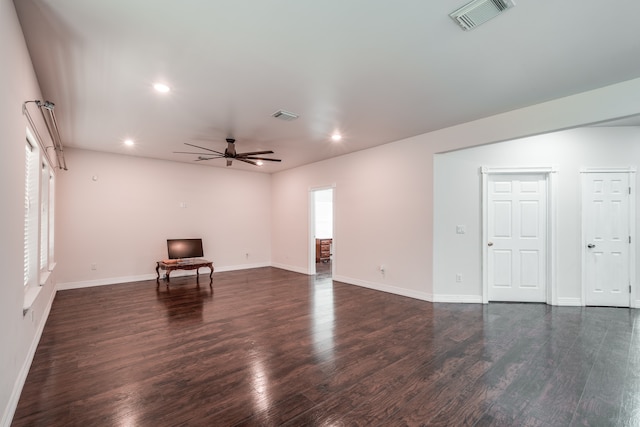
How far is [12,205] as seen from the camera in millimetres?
1972

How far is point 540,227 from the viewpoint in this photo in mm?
4418

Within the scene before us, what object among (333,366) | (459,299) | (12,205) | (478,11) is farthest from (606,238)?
(12,205)

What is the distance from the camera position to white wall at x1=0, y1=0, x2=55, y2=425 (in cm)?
174

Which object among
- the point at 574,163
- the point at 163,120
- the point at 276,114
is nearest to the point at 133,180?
the point at 163,120

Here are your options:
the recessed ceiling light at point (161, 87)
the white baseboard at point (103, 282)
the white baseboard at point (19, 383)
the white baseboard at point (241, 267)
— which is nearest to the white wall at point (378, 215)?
the white baseboard at point (241, 267)

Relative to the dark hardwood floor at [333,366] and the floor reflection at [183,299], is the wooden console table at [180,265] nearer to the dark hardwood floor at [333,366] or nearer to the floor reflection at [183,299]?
the floor reflection at [183,299]

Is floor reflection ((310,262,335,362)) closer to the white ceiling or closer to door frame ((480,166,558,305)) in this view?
door frame ((480,166,558,305))

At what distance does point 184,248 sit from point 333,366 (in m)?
5.05

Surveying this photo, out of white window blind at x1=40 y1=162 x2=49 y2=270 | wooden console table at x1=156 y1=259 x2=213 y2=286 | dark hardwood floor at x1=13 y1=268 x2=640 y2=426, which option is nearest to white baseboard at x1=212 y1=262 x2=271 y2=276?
wooden console table at x1=156 y1=259 x2=213 y2=286

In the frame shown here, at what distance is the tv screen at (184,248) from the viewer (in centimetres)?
629

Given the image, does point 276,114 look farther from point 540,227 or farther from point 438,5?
point 540,227

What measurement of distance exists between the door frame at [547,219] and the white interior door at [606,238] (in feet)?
1.33

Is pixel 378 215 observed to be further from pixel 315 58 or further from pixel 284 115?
pixel 315 58

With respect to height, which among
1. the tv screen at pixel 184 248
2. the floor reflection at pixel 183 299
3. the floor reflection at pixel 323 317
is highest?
the tv screen at pixel 184 248
